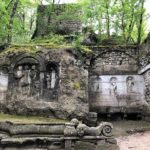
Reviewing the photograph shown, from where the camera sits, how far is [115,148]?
30.6 ft

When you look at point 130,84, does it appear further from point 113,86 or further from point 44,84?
point 44,84

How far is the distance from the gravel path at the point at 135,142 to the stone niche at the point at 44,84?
2.47 m

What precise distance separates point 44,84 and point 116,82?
436 centimetres

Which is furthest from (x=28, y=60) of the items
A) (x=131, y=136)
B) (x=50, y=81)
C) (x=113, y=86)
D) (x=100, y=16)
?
(x=100, y=16)

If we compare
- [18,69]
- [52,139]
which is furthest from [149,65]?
[52,139]

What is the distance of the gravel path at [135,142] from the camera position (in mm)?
9419

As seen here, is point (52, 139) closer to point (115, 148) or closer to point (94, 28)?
point (115, 148)

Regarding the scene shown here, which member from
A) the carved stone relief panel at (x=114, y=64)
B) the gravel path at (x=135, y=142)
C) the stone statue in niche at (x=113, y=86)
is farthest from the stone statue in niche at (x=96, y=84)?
the gravel path at (x=135, y=142)

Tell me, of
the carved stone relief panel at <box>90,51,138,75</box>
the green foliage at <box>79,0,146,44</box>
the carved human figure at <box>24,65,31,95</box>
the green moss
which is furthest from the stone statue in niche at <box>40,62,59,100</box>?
the green foliage at <box>79,0,146,44</box>

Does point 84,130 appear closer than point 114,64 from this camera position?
→ Yes

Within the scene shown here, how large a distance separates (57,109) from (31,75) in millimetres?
2162

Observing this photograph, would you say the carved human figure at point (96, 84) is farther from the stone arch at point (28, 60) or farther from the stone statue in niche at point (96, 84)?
the stone arch at point (28, 60)

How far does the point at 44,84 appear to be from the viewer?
44.9 ft

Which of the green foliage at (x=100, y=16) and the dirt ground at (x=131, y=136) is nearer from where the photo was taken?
the dirt ground at (x=131, y=136)
